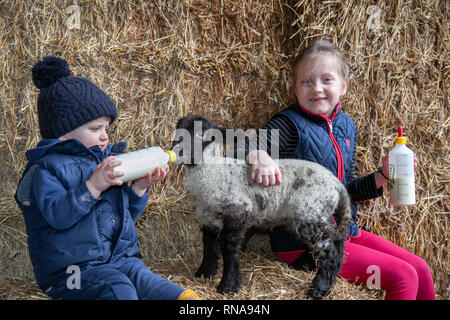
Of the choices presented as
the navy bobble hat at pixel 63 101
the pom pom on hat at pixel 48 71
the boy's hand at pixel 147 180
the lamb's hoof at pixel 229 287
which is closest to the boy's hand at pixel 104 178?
the boy's hand at pixel 147 180

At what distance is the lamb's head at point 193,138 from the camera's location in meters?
1.70

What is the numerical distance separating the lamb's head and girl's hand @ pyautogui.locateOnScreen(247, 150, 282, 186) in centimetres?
21

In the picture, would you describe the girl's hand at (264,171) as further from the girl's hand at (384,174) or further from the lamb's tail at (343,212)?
the girl's hand at (384,174)

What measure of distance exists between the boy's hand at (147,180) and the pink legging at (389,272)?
100 centimetres

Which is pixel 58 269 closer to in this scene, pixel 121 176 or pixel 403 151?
pixel 121 176

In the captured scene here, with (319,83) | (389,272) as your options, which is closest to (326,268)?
(389,272)

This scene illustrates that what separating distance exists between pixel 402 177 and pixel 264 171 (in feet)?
2.21

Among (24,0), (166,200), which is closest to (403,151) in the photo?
(166,200)

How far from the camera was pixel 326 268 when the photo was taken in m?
1.72

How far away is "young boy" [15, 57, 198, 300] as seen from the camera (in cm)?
149

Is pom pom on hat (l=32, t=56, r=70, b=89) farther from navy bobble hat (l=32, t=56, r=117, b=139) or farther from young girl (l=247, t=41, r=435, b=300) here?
young girl (l=247, t=41, r=435, b=300)

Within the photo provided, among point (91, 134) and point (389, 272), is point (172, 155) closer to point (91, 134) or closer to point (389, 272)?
point (91, 134)

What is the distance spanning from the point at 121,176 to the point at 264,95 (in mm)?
1144

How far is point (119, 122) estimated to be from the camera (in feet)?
7.27
